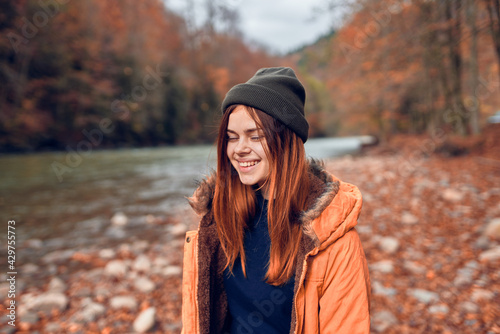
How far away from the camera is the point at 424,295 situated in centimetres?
274

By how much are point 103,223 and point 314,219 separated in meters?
5.95

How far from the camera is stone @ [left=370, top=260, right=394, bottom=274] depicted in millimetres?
3268

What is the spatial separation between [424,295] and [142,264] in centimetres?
344

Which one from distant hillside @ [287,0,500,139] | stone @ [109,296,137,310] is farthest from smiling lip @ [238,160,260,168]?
stone @ [109,296,137,310]

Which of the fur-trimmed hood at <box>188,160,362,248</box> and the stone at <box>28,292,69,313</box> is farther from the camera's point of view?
the stone at <box>28,292,69,313</box>

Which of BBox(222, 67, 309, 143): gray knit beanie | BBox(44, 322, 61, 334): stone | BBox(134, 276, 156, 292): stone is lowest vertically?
BBox(134, 276, 156, 292): stone

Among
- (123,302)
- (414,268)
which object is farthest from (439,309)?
(123,302)

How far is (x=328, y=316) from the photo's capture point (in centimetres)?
130

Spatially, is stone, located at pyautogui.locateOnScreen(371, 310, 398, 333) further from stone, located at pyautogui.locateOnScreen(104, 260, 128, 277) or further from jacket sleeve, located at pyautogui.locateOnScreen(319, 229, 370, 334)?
stone, located at pyautogui.locateOnScreen(104, 260, 128, 277)

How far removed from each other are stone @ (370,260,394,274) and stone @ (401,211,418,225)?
1.41 meters

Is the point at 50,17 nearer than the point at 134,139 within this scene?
Yes

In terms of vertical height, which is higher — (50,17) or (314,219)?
(50,17)

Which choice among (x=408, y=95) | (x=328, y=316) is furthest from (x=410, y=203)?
(x=408, y=95)

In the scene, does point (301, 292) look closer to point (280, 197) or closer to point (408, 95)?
point (280, 197)
